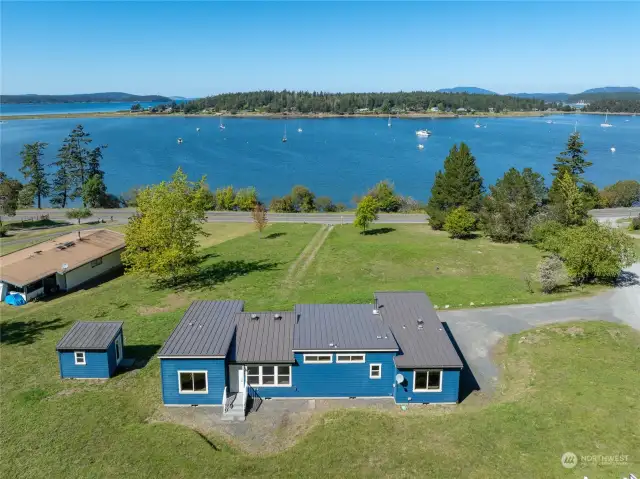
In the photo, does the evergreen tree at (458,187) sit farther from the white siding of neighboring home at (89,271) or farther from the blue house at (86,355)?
the blue house at (86,355)

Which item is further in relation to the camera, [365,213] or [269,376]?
[365,213]

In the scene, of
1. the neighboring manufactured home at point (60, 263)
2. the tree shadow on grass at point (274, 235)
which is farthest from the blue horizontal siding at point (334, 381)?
the tree shadow on grass at point (274, 235)

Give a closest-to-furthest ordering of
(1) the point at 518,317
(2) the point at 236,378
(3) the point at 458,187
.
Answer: (2) the point at 236,378, (1) the point at 518,317, (3) the point at 458,187

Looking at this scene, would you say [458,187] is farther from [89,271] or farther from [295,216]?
[89,271]

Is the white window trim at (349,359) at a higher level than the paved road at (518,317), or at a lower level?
higher

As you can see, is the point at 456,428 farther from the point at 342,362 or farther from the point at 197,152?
the point at 197,152

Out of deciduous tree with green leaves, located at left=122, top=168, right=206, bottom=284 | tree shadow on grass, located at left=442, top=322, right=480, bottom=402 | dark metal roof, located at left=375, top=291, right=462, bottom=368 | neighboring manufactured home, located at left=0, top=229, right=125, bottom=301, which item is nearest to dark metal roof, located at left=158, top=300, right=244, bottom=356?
dark metal roof, located at left=375, top=291, right=462, bottom=368

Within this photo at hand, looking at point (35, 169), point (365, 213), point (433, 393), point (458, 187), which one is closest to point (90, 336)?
point (433, 393)

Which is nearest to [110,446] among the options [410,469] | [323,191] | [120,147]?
[410,469]
